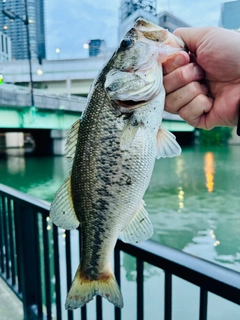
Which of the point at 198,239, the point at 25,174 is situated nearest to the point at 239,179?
the point at 198,239

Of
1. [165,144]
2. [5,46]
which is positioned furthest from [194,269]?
[5,46]

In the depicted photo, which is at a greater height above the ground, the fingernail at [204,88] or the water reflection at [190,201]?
the fingernail at [204,88]

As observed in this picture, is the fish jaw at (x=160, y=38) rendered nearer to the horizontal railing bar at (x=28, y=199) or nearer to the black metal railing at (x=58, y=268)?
the black metal railing at (x=58, y=268)

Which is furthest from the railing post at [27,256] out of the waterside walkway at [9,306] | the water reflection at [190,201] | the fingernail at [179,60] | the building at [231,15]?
the water reflection at [190,201]

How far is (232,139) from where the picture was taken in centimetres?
2589

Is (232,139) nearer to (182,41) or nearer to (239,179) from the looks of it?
(239,179)

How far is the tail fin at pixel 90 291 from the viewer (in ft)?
3.33

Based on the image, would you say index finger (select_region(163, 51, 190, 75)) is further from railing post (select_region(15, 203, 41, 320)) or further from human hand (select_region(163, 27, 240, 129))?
railing post (select_region(15, 203, 41, 320))

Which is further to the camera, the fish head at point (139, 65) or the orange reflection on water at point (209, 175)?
the orange reflection on water at point (209, 175)

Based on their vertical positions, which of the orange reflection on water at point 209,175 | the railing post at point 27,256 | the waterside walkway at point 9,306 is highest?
the railing post at point 27,256

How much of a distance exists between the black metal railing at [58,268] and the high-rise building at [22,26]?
34.3 ft

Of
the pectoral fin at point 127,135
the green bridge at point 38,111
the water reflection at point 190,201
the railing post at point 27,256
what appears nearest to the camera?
the pectoral fin at point 127,135

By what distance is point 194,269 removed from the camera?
1139 millimetres

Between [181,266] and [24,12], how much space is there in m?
13.1
